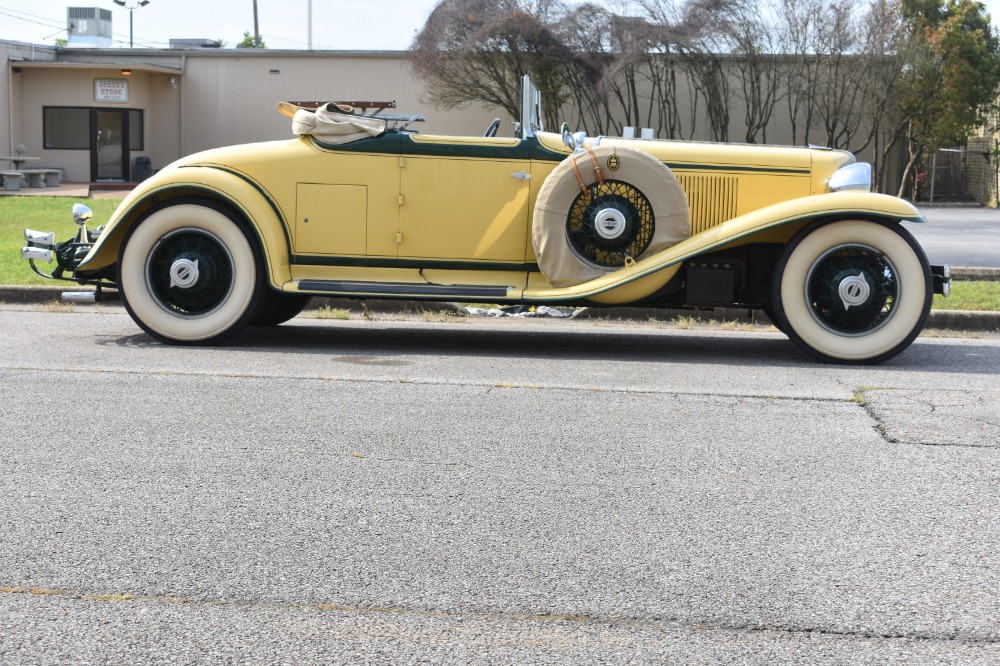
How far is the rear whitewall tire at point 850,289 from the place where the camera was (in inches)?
298

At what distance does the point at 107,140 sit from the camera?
123 ft

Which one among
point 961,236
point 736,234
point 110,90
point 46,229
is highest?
point 110,90

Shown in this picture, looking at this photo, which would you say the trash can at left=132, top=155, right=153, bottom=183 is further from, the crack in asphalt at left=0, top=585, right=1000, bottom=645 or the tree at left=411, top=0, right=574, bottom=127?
the crack in asphalt at left=0, top=585, right=1000, bottom=645

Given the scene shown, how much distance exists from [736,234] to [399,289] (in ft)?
7.18

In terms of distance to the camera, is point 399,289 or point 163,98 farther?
point 163,98

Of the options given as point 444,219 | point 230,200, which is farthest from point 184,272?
point 444,219

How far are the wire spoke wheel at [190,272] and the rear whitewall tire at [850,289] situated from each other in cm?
366

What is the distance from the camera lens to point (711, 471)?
196 inches

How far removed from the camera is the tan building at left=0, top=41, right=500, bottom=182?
36781mm

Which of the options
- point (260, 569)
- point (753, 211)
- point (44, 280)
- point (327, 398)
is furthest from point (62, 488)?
point (44, 280)

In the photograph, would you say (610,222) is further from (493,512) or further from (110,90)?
(110,90)

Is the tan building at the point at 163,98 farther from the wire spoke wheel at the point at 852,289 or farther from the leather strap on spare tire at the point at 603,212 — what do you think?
the wire spoke wheel at the point at 852,289

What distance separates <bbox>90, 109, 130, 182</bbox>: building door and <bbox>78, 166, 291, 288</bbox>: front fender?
102ft

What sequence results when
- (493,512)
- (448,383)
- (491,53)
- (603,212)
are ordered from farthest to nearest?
1. (491,53)
2. (603,212)
3. (448,383)
4. (493,512)
